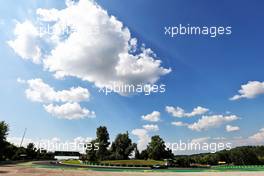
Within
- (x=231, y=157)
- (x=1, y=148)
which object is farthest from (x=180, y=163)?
(x=231, y=157)

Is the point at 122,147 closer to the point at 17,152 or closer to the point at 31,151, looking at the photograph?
the point at 17,152

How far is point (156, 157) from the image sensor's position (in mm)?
123562

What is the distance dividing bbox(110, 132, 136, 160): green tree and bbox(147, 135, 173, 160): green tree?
9564 millimetres

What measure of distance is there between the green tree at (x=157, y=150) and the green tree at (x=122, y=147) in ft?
31.4

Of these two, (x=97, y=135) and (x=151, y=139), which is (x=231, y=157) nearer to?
(x=151, y=139)

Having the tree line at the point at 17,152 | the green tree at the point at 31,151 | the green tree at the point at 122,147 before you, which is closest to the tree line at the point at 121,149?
the green tree at the point at 122,147

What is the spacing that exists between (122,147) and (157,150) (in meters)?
16.7

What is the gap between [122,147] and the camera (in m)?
121

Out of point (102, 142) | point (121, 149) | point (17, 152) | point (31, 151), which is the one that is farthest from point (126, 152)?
point (31, 151)

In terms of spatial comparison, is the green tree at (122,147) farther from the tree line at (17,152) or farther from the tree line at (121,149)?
the tree line at (17,152)

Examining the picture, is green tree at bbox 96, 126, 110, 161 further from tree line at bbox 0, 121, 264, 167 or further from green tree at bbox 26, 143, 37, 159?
green tree at bbox 26, 143, 37, 159

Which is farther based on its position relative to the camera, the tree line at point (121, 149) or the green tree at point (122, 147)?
the green tree at point (122, 147)

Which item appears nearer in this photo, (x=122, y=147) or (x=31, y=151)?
(x=122, y=147)

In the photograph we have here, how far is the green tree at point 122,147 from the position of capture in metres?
119
